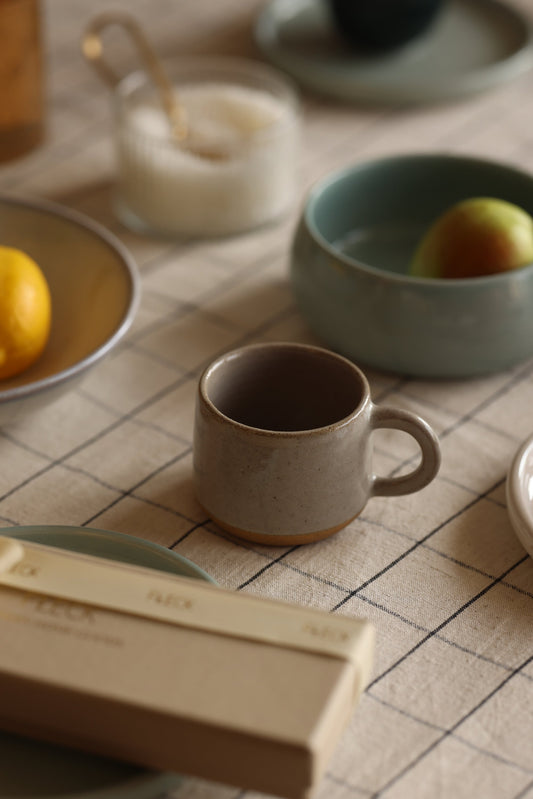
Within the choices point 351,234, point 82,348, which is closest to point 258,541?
point 82,348

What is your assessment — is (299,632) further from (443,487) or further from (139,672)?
(443,487)

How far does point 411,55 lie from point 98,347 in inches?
24.9

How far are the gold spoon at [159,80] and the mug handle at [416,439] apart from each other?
0.38 m

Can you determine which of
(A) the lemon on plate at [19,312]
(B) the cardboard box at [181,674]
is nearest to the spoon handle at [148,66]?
(A) the lemon on plate at [19,312]

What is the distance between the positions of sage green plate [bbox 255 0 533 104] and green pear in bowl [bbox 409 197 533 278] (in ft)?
1.27

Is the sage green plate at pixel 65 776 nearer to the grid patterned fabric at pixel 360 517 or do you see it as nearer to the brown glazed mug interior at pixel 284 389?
the grid patterned fabric at pixel 360 517

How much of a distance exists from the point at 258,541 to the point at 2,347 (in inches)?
7.9

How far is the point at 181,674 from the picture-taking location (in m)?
0.38

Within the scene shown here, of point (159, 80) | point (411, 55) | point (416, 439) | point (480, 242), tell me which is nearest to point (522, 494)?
point (416, 439)

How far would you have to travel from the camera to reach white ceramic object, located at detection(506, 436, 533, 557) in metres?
0.52

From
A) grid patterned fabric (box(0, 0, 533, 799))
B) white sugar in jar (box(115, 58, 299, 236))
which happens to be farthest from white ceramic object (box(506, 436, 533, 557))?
white sugar in jar (box(115, 58, 299, 236))

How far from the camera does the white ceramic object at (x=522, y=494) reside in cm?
52

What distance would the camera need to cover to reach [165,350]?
0.70 metres

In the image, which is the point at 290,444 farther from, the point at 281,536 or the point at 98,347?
the point at 98,347
